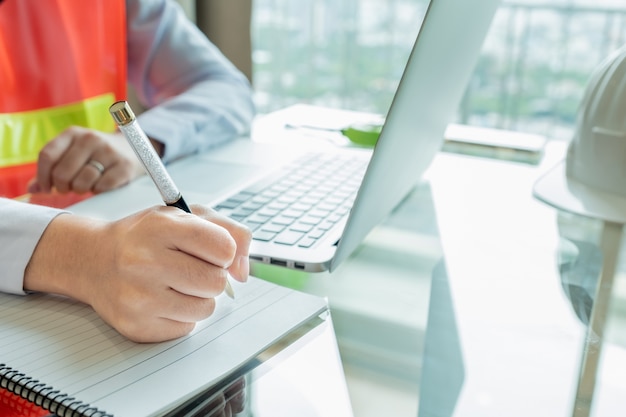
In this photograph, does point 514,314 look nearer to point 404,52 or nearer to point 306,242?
point 306,242

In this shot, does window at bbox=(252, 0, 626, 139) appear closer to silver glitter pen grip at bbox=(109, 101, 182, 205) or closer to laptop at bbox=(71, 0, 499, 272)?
laptop at bbox=(71, 0, 499, 272)

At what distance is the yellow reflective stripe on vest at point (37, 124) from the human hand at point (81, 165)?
13cm

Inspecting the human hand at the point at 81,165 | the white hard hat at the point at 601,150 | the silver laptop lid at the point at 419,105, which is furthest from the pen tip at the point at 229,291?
the white hard hat at the point at 601,150

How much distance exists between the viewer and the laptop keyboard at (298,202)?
675 mm

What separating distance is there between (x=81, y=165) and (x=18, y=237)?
322 millimetres

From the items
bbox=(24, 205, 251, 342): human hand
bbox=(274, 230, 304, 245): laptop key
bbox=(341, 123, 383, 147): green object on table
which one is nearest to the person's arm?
bbox=(24, 205, 251, 342): human hand

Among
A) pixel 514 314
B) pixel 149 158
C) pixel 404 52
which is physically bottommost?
pixel 404 52

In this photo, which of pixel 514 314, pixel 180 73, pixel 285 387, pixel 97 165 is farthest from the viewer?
pixel 180 73

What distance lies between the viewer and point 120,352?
459mm

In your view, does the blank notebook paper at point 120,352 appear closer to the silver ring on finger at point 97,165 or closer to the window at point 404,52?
the silver ring on finger at point 97,165

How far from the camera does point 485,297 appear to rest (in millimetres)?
627

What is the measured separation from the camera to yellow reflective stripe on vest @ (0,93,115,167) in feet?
3.25

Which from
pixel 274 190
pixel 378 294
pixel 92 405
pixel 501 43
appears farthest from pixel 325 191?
pixel 501 43

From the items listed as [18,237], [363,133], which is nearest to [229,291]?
[18,237]
